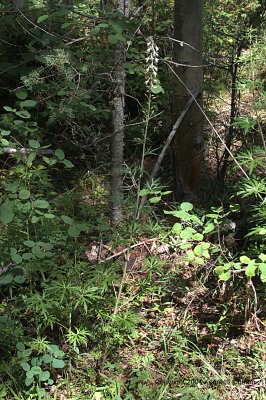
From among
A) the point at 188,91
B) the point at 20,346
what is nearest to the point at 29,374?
the point at 20,346

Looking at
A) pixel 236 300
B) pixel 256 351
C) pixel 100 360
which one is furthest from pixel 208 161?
pixel 100 360

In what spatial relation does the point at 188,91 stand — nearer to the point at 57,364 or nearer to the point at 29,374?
the point at 57,364

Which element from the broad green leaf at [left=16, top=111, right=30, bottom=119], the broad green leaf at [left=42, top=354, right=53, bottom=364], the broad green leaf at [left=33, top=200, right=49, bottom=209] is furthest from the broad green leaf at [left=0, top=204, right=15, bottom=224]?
the broad green leaf at [left=42, top=354, right=53, bottom=364]

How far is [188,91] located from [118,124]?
73 centimetres

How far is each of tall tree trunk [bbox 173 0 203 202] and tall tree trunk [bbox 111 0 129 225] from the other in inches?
19.9

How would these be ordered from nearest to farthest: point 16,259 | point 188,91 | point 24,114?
point 16,259 < point 24,114 < point 188,91

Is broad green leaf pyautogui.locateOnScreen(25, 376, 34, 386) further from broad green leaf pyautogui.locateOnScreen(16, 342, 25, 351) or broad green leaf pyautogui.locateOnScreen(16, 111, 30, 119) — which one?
broad green leaf pyautogui.locateOnScreen(16, 111, 30, 119)

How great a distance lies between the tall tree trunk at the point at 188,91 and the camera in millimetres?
3594

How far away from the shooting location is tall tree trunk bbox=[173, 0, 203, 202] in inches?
141

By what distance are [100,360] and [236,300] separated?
3.62 feet

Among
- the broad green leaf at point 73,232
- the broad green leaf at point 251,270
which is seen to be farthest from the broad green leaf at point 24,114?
the broad green leaf at point 251,270

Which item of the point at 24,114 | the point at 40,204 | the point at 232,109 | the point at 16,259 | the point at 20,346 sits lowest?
the point at 20,346

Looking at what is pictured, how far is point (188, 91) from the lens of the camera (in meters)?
3.64

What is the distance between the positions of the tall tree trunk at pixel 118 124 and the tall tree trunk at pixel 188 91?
0.51 m
